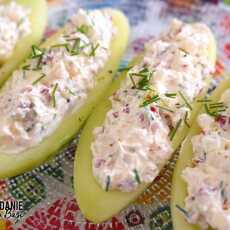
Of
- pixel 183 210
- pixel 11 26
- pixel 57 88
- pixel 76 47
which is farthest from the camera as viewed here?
pixel 11 26

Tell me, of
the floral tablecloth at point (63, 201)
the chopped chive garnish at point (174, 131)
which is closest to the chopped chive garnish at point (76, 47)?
the floral tablecloth at point (63, 201)

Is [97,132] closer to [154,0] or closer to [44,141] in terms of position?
[44,141]

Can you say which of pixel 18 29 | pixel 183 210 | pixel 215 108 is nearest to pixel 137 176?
pixel 183 210

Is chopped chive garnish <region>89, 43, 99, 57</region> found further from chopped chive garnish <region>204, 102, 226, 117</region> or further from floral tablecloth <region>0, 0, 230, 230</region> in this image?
chopped chive garnish <region>204, 102, 226, 117</region>

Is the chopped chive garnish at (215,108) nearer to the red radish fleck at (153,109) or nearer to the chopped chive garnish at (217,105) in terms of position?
the chopped chive garnish at (217,105)

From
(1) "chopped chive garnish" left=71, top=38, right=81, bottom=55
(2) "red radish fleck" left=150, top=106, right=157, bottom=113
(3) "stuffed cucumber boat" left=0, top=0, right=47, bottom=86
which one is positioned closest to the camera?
(2) "red radish fleck" left=150, top=106, right=157, bottom=113

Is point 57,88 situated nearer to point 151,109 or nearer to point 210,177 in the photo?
point 151,109

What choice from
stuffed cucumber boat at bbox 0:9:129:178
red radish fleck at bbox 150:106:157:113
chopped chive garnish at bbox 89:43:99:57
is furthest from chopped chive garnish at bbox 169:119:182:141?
chopped chive garnish at bbox 89:43:99:57
